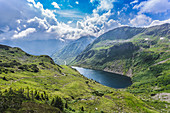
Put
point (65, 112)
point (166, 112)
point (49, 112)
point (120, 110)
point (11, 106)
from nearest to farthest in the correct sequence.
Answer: point (11, 106), point (49, 112), point (65, 112), point (120, 110), point (166, 112)

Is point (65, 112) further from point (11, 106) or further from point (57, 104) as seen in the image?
point (11, 106)

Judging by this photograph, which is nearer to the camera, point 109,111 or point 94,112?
point 94,112

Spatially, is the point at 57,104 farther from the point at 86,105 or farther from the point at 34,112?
the point at 86,105

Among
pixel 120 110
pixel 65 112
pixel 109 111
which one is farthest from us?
pixel 120 110

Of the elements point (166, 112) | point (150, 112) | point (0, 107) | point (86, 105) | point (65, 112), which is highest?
point (0, 107)

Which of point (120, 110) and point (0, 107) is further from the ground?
point (0, 107)

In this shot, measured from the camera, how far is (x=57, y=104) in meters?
37.4

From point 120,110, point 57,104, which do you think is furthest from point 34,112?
point 120,110

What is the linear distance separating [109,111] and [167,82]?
204310 millimetres

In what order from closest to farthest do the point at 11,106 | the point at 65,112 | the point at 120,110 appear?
1. the point at 11,106
2. the point at 65,112
3. the point at 120,110

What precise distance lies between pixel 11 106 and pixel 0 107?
2245 millimetres

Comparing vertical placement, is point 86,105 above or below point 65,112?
below

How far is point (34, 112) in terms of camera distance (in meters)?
26.0

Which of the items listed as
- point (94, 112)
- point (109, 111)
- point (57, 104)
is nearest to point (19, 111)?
point (57, 104)
